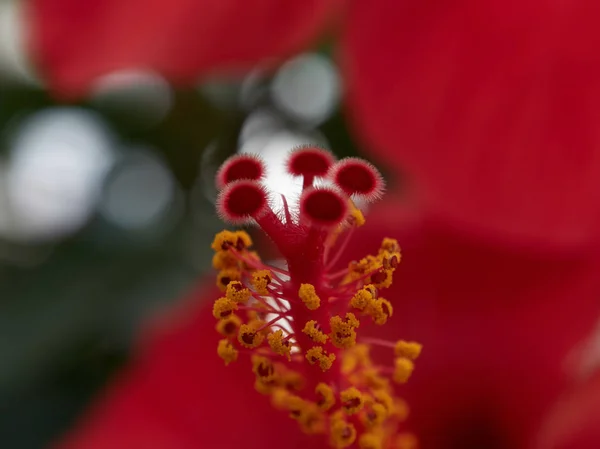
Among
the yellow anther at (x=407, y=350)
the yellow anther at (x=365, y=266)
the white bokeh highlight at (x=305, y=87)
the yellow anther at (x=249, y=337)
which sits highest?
the white bokeh highlight at (x=305, y=87)

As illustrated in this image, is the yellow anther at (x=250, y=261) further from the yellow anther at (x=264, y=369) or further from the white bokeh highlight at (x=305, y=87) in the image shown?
the white bokeh highlight at (x=305, y=87)

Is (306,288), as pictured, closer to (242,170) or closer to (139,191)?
(242,170)

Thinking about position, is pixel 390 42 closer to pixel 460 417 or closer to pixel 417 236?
pixel 417 236

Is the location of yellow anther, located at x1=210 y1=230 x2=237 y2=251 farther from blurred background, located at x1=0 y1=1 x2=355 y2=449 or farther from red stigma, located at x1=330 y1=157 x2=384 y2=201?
blurred background, located at x1=0 y1=1 x2=355 y2=449

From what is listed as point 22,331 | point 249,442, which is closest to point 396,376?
point 249,442

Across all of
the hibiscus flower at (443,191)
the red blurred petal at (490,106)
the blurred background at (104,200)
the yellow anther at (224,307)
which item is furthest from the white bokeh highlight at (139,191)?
the yellow anther at (224,307)

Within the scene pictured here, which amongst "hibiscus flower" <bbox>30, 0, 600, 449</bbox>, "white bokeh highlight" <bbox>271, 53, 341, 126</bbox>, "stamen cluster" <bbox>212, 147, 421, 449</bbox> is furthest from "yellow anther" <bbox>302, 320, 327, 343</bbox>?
"white bokeh highlight" <bbox>271, 53, 341, 126</bbox>

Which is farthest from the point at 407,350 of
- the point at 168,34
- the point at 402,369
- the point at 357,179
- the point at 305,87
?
the point at 305,87
